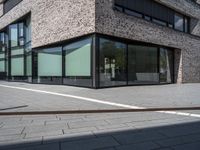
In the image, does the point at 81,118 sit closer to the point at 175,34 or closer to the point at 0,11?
the point at 175,34

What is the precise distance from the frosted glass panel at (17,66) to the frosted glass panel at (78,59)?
25.9ft

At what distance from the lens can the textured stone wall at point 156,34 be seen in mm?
14995

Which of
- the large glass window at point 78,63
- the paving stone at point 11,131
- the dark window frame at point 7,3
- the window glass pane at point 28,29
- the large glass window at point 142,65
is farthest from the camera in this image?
the dark window frame at point 7,3

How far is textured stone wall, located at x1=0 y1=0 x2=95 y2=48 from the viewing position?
1507 cm

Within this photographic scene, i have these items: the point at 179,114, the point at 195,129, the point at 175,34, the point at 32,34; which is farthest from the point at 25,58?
the point at 195,129

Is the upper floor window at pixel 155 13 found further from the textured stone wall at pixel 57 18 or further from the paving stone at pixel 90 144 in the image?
the paving stone at pixel 90 144

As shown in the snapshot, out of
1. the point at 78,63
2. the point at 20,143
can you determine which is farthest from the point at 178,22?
the point at 20,143

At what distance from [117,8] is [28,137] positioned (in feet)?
43.7

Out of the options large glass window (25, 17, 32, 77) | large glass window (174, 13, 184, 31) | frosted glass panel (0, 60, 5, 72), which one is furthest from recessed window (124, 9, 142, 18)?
frosted glass panel (0, 60, 5, 72)

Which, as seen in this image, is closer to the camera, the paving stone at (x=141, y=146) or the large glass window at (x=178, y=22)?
the paving stone at (x=141, y=146)

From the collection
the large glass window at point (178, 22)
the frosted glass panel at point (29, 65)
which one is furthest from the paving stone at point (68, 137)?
the large glass window at point (178, 22)

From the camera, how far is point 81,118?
6660 mm

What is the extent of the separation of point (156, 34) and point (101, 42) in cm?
650

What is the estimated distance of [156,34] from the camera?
1948cm
